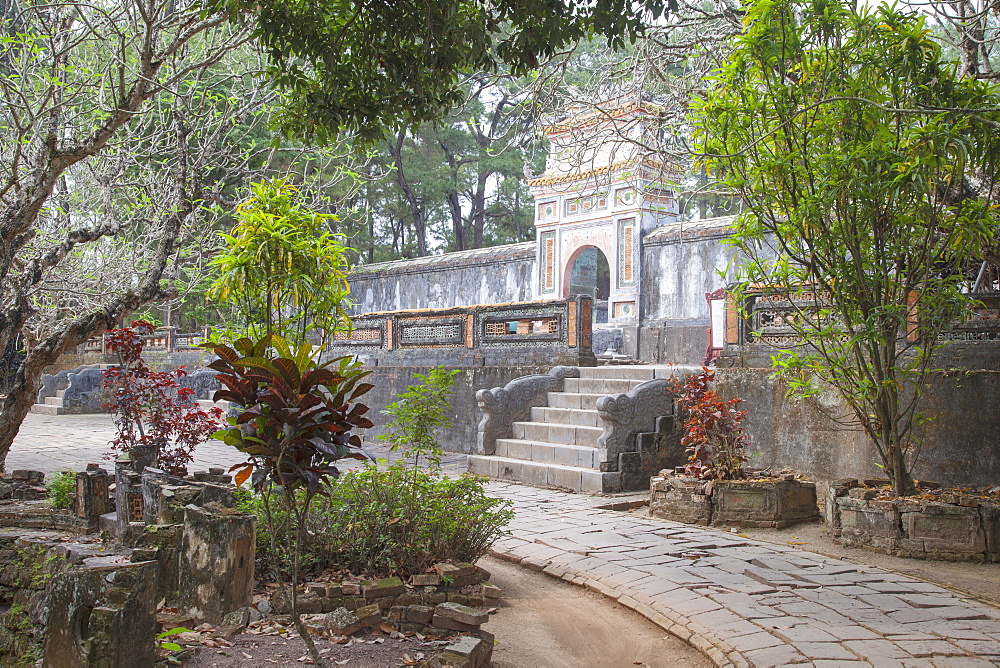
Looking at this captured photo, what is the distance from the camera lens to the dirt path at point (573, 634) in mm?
4238

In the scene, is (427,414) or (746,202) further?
(746,202)

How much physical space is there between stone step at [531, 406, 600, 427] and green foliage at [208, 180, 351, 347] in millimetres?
5101

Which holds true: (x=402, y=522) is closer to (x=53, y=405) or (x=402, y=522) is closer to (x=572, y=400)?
(x=572, y=400)

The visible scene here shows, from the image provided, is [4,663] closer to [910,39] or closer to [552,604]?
[552,604]

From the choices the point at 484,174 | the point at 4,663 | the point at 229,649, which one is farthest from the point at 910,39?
the point at 484,174

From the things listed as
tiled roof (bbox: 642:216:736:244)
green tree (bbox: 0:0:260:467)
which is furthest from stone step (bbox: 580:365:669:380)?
tiled roof (bbox: 642:216:736:244)

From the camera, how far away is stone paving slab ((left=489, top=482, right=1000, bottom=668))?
410 centimetres

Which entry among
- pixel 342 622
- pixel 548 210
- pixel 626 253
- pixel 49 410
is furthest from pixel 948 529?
pixel 49 410

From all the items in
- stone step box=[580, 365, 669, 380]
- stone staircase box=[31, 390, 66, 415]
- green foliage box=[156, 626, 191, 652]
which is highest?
stone step box=[580, 365, 669, 380]

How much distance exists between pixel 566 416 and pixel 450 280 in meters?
12.6

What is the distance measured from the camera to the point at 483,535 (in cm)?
532

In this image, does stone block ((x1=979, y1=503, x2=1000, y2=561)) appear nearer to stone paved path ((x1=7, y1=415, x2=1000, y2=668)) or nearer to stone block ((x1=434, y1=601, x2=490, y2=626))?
stone paved path ((x1=7, y1=415, x2=1000, y2=668))

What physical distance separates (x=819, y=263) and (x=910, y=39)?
1839 millimetres

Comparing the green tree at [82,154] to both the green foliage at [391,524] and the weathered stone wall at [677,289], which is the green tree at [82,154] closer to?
the green foliage at [391,524]
